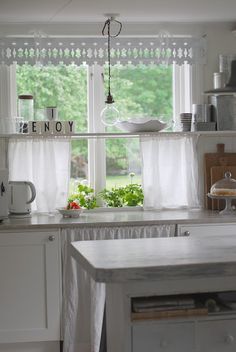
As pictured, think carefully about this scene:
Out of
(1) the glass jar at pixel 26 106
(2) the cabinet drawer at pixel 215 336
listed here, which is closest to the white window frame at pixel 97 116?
(1) the glass jar at pixel 26 106

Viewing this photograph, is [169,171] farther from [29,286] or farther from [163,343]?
[163,343]

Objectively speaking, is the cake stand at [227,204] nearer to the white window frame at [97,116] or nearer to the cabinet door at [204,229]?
the cabinet door at [204,229]

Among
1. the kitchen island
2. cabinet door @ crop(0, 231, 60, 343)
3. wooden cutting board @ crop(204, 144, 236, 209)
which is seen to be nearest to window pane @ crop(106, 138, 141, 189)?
wooden cutting board @ crop(204, 144, 236, 209)

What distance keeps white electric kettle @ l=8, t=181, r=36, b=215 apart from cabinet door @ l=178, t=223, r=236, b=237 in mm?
1060

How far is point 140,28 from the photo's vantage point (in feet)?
16.4

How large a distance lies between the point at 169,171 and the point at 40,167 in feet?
3.08

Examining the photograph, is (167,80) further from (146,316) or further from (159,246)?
(146,316)

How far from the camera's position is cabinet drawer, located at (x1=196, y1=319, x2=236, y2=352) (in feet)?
8.59

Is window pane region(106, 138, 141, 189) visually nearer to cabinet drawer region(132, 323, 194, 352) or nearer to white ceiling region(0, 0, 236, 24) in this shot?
white ceiling region(0, 0, 236, 24)

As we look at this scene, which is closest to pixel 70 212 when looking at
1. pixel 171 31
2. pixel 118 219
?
pixel 118 219

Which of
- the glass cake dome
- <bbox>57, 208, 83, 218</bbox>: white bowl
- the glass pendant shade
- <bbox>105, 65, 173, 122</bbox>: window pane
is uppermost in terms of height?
<bbox>105, 65, 173, 122</bbox>: window pane

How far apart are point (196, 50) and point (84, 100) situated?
3.00ft

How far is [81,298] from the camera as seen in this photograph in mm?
4344

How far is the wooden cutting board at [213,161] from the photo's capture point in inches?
197
